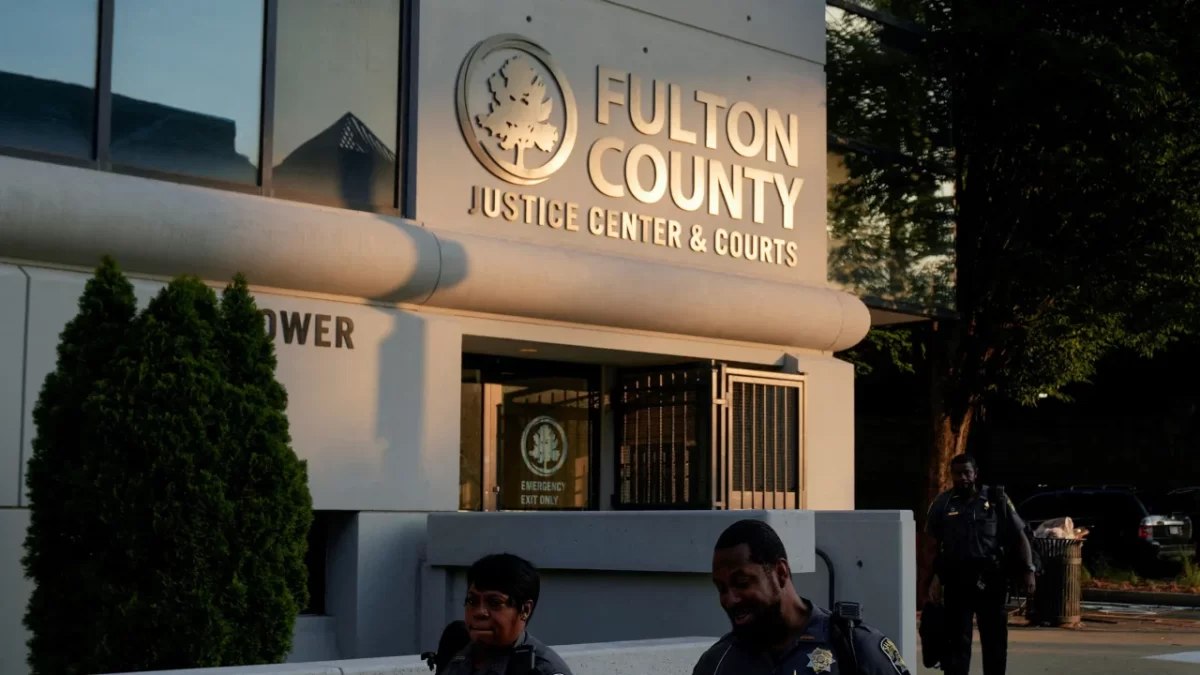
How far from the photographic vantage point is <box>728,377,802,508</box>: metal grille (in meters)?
15.3

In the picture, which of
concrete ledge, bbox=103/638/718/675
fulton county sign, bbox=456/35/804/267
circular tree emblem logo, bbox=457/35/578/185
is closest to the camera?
concrete ledge, bbox=103/638/718/675

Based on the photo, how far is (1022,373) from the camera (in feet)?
77.7

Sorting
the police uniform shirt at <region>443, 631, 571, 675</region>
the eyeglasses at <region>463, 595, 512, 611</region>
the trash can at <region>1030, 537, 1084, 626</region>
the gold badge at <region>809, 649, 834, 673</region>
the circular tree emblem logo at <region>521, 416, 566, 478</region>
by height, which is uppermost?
the circular tree emblem logo at <region>521, 416, 566, 478</region>

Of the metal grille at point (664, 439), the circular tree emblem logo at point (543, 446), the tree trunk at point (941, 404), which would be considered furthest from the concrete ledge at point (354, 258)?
the tree trunk at point (941, 404)

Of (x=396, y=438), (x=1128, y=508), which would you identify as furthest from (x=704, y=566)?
(x=1128, y=508)

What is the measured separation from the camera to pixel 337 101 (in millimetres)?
12883

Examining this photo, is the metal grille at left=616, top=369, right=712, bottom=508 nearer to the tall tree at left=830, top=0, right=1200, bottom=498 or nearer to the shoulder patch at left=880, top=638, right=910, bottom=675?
the tall tree at left=830, top=0, right=1200, bottom=498

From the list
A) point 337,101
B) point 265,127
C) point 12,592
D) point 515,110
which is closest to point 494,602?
point 12,592

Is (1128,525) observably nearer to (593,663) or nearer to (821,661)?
(593,663)

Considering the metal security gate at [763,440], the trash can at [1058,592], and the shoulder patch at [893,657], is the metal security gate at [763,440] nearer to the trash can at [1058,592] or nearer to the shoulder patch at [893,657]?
the trash can at [1058,592]

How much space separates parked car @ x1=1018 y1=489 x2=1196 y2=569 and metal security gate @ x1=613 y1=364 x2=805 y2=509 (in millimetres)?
12707

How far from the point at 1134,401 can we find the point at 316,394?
3063 centimetres

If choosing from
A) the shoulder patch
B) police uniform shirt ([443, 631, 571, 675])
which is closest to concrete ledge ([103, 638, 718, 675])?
police uniform shirt ([443, 631, 571, 675])

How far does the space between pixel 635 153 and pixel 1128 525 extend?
16.5m
